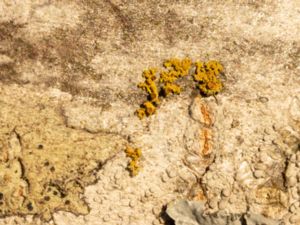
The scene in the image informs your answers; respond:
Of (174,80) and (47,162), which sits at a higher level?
(174,80)

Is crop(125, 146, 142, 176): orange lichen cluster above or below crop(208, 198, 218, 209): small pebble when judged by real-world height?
above

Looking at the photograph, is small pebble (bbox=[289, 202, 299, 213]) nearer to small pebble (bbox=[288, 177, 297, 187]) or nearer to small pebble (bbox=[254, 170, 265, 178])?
small pebble (bbox=[288, 177, 297, 187])

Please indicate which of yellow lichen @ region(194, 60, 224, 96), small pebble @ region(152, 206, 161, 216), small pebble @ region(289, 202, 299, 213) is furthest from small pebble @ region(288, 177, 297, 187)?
small pebble @ region(152, 206, 161, 216)

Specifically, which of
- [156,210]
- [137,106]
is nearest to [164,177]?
[156,210]

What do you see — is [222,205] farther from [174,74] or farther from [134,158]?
[174,74]

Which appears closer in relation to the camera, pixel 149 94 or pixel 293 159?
pixel 293 159

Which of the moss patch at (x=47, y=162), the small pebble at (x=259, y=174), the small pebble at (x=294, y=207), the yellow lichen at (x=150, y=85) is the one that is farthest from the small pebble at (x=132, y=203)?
the small pebble at (x=294, y=207)

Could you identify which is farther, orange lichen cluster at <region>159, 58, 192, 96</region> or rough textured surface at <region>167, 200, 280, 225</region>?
orange lichen cluster at <region>159, 58, 192, 96</region>
